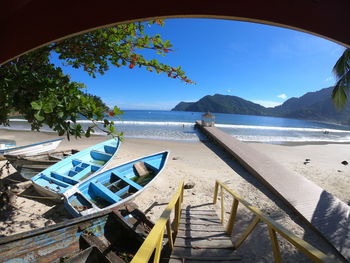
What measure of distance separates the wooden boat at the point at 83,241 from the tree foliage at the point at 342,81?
1051 cm

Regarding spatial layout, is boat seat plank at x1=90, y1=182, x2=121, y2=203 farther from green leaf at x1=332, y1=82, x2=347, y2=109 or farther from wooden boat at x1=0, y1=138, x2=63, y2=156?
green leaf at x1=332, y1=82, x2=347, y2=109

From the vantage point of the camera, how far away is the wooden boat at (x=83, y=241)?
83.1 inches

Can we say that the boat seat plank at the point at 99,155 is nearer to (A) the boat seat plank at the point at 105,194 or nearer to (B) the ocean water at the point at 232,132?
(A) the boat seat plank at the point at 105,194

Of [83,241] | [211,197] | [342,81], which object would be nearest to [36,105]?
[83,241]

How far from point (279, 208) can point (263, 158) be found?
4277 mm

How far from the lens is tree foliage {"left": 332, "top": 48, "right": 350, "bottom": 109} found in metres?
7.96

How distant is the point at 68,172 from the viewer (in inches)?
214

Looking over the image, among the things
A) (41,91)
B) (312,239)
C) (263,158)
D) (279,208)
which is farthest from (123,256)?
(263,158)

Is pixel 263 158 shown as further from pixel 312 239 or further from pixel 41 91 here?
pixel 41 91

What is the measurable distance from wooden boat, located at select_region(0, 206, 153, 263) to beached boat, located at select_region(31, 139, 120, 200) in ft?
5.49

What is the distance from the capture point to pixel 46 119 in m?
1.75

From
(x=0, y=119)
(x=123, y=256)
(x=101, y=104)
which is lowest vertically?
(x=123, y=256)

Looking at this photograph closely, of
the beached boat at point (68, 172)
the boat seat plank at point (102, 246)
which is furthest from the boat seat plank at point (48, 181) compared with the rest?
the boat seat plank at point (102, 246)

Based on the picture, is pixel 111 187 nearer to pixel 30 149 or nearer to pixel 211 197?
pixel 211 197
